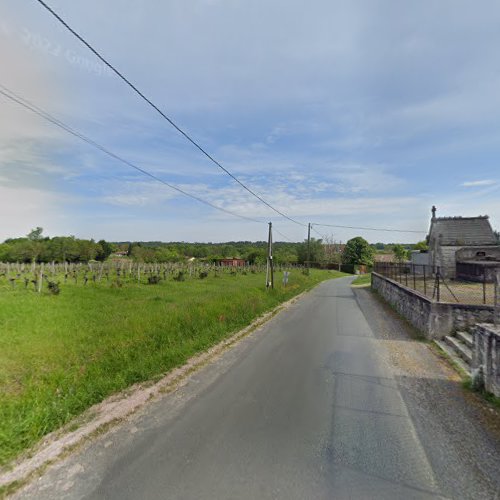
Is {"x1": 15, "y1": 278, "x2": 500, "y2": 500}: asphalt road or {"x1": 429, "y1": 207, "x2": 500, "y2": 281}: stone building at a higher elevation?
{"x1": 429, "y1": 207, "x2": 500, "y2": 281}: stone building

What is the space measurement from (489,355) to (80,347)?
865cm

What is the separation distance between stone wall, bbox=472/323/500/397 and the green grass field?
5942 mm

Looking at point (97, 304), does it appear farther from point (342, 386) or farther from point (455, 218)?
point (455, 218)

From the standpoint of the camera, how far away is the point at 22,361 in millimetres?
6211

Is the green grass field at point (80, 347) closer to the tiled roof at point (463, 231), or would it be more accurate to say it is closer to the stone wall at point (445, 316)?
the stone wall at point (445, 316)

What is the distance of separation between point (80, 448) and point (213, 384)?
8.10ft

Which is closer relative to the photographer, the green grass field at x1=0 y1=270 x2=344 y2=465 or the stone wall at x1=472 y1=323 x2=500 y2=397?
the green grass field at x1=0 y1=270 x2=344 y2=465

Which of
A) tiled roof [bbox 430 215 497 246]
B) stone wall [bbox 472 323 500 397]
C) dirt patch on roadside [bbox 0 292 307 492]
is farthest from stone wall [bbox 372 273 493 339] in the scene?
tiled roof [bbox 430 215 497 246]

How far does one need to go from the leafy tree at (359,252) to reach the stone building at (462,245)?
39.2m

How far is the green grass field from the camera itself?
4262 millimetres

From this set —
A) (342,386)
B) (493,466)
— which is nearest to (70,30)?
(342,386)

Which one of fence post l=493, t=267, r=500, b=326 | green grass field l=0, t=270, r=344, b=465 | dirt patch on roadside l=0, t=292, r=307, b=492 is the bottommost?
dirt patch on roadside l=0, t=292, r=307, b=492

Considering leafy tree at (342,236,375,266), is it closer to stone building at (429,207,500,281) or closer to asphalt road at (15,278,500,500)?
stone building at (429,207,500,281)

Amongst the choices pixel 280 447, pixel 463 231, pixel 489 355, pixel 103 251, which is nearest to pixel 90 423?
pixel 280 447
